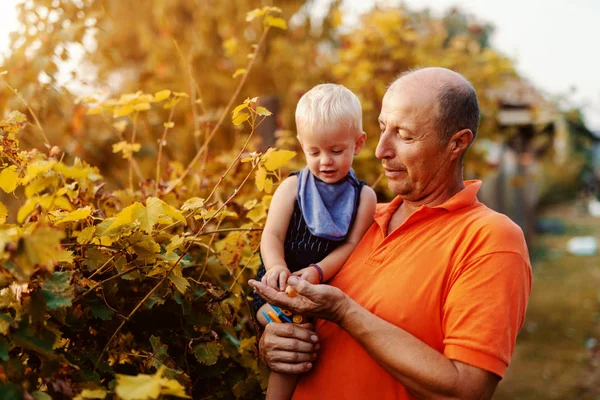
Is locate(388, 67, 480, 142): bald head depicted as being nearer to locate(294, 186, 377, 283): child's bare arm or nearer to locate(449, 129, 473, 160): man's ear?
locate(449, 129, 473, 160): man's ear

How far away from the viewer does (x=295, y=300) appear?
1.97 meters

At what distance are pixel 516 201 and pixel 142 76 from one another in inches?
354

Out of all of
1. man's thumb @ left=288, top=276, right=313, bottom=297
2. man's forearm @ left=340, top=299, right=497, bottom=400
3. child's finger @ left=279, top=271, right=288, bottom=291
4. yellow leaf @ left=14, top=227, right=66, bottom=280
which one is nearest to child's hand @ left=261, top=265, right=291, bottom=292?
child's finger @ left=279, top=271, right=288, bottom=291

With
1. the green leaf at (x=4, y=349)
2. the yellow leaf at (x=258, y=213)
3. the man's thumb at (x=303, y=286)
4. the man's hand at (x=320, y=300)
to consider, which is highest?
the green leaf at (x=4, y=349)

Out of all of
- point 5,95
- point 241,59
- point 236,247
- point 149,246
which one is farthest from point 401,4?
point 149,246

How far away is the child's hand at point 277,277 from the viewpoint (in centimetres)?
202

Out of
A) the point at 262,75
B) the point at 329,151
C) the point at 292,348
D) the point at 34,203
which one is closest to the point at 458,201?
the point at 329,151

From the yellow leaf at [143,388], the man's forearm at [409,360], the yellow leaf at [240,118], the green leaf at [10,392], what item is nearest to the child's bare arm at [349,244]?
the man's forearm at [409,360]

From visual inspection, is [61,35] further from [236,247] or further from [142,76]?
[142,76]

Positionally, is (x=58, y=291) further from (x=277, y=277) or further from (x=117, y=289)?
(x=277, y=277)

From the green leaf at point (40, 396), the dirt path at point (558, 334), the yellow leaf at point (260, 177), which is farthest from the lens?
the dirt path at point (558, 334)

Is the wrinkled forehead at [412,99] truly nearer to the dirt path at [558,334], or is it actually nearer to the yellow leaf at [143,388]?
the yellow leaf at [143,388]

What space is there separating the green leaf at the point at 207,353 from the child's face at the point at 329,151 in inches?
28.0

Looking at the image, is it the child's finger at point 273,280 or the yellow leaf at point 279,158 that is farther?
the child's finger at point 273,280
